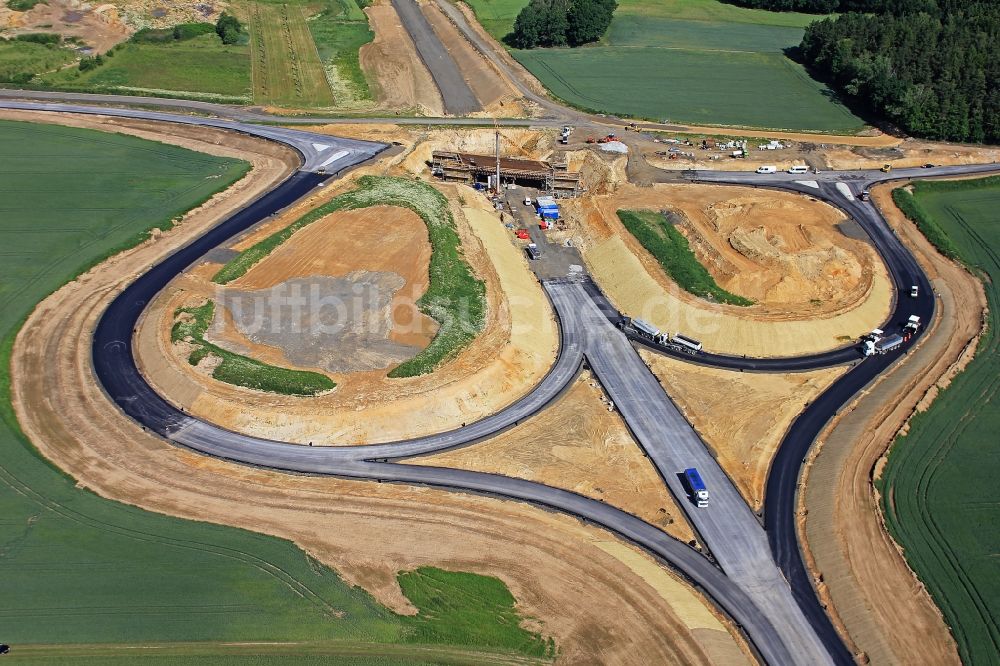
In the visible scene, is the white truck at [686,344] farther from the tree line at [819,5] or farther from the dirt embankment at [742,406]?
the tree line at [819,5]

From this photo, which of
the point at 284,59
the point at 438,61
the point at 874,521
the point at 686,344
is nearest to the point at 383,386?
the point at 686,344

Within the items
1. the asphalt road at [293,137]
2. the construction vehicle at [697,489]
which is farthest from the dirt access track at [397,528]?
the asphalt road at [293,137]

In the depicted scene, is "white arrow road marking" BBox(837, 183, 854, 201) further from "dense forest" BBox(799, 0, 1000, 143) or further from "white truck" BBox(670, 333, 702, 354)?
"white truck" BBox(670, 333, 702, 354)

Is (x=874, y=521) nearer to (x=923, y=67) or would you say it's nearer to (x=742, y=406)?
(x=742, y=406)

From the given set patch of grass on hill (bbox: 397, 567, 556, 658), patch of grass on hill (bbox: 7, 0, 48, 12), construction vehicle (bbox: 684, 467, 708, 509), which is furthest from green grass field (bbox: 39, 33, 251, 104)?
construction vehicle (bbox: 684, 467, 708, 509)

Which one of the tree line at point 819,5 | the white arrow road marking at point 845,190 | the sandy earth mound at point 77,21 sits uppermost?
the tree line at point 819,5

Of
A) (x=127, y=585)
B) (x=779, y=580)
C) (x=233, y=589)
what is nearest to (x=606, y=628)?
(x=779, y=580)
